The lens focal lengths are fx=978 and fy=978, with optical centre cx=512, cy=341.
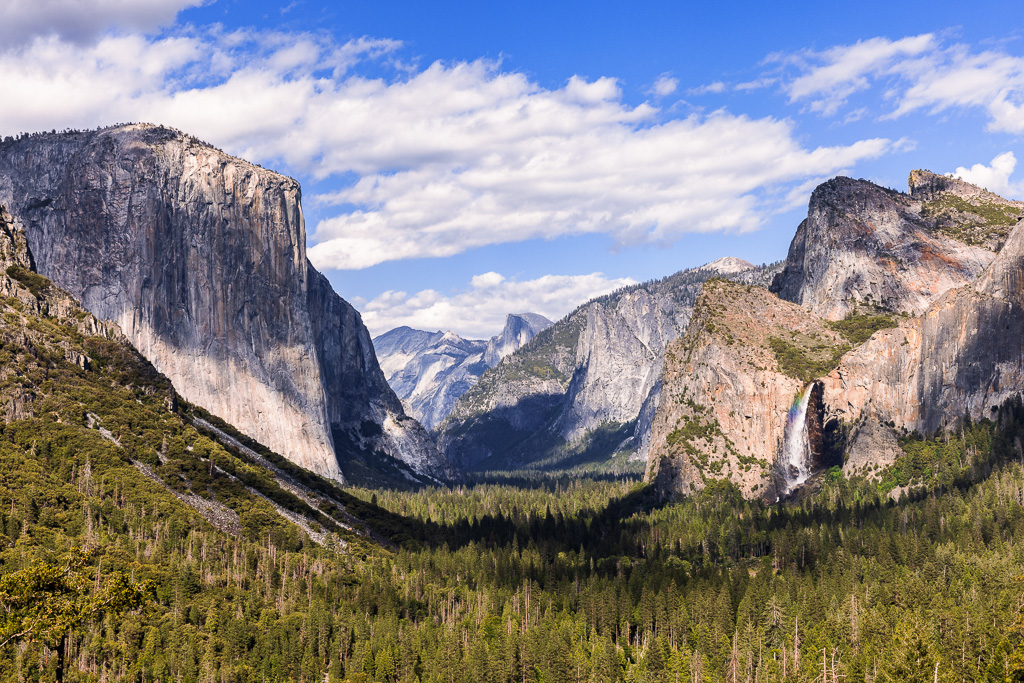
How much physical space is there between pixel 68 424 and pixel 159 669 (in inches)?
3134

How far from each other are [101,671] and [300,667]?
24.0m

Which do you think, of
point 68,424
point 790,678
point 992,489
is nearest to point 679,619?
point 790,678

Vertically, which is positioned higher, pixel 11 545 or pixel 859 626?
pixel 11 545

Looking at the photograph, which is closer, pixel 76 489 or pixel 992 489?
pixel 76 489

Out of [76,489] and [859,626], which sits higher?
[76,489]

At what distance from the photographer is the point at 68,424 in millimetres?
182750

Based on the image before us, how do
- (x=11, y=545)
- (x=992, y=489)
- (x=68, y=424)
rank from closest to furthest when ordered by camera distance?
(x=11, y=545) → (x=68, y=424) → (x=992, y=489)

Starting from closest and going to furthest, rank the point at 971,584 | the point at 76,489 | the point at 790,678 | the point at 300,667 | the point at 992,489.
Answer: the point at 790,678
the point at 300,667
the point at 971,584
the point at 76,489
the point at 992,489

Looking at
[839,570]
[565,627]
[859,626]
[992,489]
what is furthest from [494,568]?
[992,489]

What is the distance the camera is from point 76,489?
16275 centimetres

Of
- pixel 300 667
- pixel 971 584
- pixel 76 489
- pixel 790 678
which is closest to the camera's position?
pixel 790 678

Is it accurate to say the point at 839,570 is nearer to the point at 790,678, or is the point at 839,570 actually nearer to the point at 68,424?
the point at 790,678

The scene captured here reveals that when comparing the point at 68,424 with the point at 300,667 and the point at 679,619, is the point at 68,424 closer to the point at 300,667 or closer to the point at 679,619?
the point at 300,667

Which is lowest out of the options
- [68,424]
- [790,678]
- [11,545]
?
[790,678]
